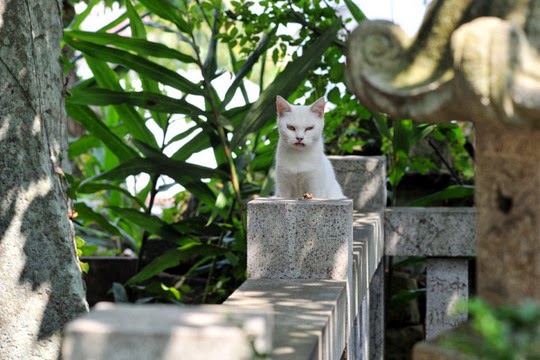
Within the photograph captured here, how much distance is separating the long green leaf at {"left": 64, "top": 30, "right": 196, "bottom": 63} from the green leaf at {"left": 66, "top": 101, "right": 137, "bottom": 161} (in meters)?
0.64

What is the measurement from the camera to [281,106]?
505 centimetres

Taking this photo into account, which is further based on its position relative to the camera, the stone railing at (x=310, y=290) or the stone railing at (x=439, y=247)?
the stone railing at (x=439, y=247)

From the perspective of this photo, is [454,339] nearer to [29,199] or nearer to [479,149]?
[479,149]

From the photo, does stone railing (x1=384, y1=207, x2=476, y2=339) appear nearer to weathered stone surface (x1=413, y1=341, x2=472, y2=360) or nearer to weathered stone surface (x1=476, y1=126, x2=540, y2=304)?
Answer: weathered stone surface (x1=476, y1=126, x2=540, y2=304)

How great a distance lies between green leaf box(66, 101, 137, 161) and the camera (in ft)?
20.0

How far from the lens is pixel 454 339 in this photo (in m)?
2.32

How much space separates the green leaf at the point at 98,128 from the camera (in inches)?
240

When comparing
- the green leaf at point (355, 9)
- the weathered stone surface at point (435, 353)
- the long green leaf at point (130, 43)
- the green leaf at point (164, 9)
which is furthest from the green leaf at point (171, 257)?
the weathered stone surface at point (435, 353)

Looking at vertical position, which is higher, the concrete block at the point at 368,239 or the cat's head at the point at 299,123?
the cat's head at the point at 299,123

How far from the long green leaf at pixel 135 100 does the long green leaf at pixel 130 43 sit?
29 cm

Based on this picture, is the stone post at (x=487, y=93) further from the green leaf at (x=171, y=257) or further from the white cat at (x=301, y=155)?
the green leaf at (x=171, y=257)


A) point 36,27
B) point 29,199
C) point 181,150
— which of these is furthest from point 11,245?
point 181,150

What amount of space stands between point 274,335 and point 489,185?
879 millimetres

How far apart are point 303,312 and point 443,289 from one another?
10.3 ft
